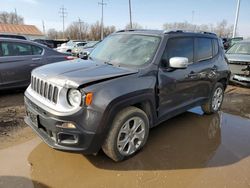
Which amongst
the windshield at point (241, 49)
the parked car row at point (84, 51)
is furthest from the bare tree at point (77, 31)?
the windshield at point (241, 49)

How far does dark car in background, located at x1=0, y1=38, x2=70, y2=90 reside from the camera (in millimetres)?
6324

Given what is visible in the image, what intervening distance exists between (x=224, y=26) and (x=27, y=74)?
65.7 m

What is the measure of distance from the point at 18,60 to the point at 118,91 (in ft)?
14.6

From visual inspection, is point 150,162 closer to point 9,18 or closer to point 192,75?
point 192,75

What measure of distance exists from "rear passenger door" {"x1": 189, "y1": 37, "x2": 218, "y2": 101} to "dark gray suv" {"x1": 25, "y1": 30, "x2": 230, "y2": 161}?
20 millimetres

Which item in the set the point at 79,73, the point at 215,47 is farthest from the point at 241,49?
the point at 79,73

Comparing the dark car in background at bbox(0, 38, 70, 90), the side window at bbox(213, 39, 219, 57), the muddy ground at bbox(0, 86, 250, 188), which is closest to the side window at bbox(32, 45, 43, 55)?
the dark car in background at bbox(0, 38, 70, 90)

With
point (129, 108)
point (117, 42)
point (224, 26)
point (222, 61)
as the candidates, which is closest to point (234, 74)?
point (222, 61)

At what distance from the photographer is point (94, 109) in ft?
9.65

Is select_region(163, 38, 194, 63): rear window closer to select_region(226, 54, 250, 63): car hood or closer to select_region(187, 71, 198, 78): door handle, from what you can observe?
select_region(187, 71, 198, 78): door handle

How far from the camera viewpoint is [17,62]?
21.3ft

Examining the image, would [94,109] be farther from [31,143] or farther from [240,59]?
[240,59]

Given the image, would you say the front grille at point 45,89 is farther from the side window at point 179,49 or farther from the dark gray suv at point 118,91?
the side window at point 179,49

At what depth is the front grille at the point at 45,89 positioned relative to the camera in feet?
10.3
